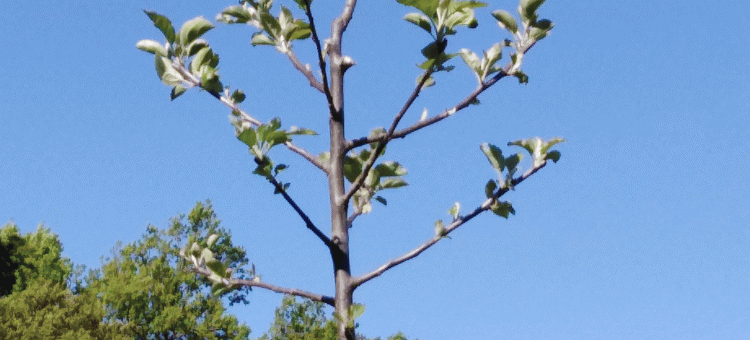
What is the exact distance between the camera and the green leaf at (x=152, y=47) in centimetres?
286

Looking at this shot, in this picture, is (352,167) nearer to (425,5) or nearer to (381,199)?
(381,199)

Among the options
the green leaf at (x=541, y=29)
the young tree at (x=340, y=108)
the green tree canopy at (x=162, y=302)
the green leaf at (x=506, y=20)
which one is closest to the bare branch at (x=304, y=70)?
the young tree at (x=340, y=108)

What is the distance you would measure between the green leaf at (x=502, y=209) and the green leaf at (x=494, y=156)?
12cm

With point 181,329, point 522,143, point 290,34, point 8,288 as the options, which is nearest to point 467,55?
point 522,143

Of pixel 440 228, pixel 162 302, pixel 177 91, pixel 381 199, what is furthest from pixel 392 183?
pixel 162 302

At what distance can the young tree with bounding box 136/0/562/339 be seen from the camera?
2.47 m

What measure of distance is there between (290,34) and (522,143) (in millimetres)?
947

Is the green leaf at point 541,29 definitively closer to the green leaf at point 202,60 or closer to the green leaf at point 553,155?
the green leaf at point 553,155

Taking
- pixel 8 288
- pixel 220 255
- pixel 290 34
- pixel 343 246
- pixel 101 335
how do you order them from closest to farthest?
pixel 343 246, pixel 290 34, pixel 101 335, pixel 220 255, pixel 8 288

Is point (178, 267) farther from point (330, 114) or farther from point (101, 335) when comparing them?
point (330, 114)

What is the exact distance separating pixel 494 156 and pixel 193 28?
121 centimetres

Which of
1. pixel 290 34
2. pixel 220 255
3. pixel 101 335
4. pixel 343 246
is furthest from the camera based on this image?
pixel 220 255

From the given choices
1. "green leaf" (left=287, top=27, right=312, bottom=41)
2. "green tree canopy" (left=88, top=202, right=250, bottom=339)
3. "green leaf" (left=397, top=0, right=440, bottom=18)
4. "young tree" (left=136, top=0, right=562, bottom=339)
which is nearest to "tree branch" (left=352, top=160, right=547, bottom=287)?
"young tree" (left=136, top=0, right=562, bottom=339)

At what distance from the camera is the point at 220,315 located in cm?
2066
